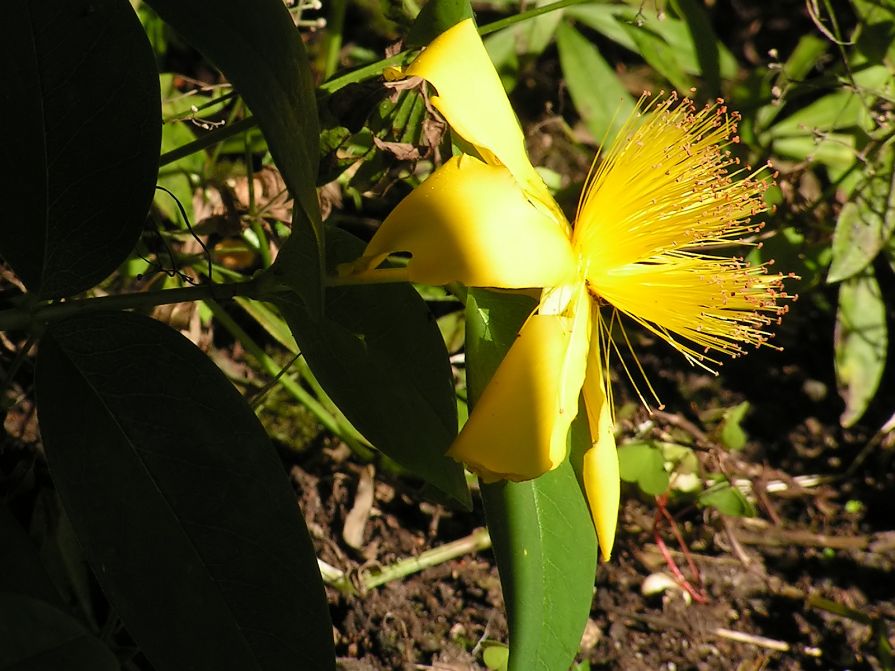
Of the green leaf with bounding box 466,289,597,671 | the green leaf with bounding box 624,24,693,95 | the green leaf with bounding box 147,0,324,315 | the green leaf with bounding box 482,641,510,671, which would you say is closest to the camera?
the green leaf with bounding box 147,0,324,315

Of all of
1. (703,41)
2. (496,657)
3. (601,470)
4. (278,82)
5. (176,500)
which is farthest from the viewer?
(703,41)

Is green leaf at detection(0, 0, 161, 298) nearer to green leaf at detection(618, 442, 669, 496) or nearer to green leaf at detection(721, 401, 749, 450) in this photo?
green leaf at detection(618, 442, 669, 496)

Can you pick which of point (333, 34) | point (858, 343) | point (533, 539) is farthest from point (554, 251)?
point (858, 343)

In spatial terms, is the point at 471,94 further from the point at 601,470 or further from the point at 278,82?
the point at 601,470

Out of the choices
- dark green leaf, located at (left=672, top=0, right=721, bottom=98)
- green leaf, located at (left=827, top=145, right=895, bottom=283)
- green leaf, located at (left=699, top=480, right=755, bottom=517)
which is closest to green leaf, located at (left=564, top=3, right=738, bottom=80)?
dark green leaf, located at (left=672, top=0, right=721, bottom=98)

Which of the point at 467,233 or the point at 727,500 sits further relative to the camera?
the point at 727,500

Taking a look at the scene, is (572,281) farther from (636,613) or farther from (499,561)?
(636,613)
